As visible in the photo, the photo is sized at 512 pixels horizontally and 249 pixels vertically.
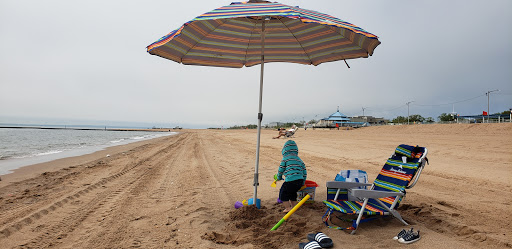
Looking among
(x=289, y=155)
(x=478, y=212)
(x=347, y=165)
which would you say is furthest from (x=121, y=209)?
(x=347, y=165)

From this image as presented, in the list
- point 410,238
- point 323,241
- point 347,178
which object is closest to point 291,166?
point 347,178

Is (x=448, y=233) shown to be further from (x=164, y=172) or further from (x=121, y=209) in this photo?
(x=164, y=172)

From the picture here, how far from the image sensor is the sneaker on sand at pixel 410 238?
2.90 meters

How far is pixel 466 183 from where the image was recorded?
19.5 feet

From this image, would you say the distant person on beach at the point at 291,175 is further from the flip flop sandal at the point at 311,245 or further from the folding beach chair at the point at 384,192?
the flip flop sandal at the point at 311,245

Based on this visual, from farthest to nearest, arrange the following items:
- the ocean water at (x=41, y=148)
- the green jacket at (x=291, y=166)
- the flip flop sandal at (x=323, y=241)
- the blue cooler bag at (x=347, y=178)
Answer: the ocean water at (x=41, y=148) < the blue cooler bag at (x=347, y=178) < the green jacket at (x=291, y=166) < the flip flop sandal at (x=323, y=241)

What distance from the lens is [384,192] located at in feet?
10.7

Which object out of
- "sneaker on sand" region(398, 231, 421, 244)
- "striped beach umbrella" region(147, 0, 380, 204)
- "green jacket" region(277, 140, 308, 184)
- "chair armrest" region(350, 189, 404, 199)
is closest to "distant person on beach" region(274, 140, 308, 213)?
"green jacket" region(277, 140, 308, 184)

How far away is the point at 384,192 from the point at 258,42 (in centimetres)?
303

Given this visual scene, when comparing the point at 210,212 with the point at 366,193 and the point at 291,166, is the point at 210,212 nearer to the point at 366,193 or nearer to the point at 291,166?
the point at 291,166

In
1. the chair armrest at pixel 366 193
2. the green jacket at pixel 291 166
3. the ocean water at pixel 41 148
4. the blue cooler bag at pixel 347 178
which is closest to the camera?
the chair armrest at pixel 366 193

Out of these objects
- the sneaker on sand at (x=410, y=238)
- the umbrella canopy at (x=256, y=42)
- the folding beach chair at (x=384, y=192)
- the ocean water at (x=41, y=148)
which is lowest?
the ocean water at (x=41, y=148)

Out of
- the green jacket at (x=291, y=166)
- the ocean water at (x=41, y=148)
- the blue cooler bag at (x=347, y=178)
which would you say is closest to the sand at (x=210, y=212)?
the blue cooler bag at (x=347, y=178)

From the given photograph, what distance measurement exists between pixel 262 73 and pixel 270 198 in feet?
8.17
